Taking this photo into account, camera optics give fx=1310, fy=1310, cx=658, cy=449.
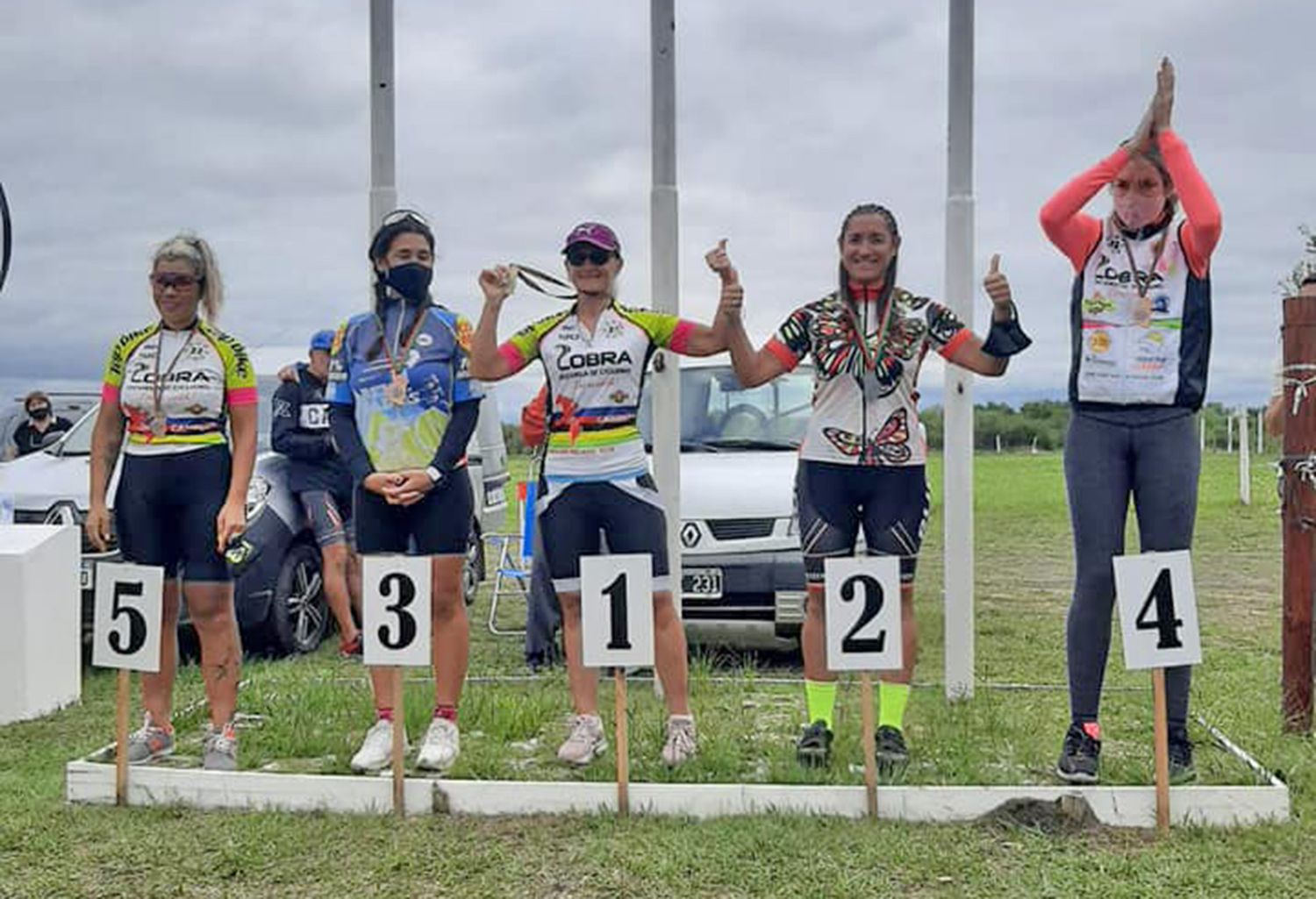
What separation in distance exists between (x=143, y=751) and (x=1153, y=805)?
354cm

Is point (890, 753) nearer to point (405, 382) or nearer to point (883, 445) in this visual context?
point (883, 445)

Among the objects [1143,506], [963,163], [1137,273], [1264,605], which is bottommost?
[1264,605]

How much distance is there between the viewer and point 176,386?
468cm

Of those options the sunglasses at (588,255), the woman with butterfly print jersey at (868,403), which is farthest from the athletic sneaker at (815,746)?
the sunglasses at (588,255)

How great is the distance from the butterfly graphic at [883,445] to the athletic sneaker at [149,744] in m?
2.76

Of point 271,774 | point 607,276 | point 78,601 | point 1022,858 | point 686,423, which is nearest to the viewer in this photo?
point 1022,858

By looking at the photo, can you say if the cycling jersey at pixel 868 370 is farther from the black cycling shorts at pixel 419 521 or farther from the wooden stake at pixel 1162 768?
the black cycling shorts at pixel 419 521

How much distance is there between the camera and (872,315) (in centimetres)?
464

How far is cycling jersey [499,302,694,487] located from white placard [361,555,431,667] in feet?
2.10

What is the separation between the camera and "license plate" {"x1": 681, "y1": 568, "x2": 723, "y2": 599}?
22.5 feet

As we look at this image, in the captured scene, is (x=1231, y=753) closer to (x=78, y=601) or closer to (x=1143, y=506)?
(x=1143, y=506)

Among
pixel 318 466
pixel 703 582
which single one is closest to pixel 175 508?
pixel 703 582

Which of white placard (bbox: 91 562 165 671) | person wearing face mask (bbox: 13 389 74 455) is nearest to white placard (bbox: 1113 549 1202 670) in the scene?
white placard (bbox: 91 562 165 671)

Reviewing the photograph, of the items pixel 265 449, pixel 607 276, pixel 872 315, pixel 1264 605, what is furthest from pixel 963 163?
pixel 1264 605
